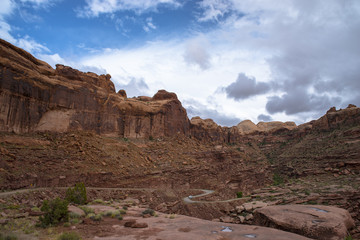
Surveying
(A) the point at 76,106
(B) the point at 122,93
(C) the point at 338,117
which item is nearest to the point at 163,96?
(B) the point at 122,93

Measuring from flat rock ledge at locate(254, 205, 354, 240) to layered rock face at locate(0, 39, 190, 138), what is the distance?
33179 mm

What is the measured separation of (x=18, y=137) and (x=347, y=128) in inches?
2527

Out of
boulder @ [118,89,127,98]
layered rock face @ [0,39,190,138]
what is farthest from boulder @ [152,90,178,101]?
boulder @ [118,89,127,98]

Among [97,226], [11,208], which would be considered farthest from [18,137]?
[97,226]

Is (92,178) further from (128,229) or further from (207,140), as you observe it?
(207,140)

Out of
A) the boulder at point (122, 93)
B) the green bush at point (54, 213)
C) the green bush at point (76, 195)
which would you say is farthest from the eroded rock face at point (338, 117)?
the green bush at point (54, 213)

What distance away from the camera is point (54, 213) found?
13633 millimetres

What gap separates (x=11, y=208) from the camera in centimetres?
1725

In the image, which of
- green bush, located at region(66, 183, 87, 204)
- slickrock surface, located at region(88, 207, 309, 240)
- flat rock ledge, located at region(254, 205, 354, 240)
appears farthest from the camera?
green bush, located at region(66, 183, 87, 204)

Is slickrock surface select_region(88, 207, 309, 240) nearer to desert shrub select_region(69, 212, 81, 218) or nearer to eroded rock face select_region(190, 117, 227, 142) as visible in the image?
desert shrub select_region(69, 212, 81, 218)

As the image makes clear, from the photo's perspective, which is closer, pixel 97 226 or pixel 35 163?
pixel 97 226

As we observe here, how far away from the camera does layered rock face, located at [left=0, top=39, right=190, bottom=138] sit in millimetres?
31438

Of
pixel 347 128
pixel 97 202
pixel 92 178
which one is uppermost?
pixel 347 128

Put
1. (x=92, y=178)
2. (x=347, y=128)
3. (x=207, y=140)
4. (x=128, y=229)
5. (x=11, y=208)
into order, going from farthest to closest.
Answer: (x=207, y=140) < (x=347, y=128) < (x=92, y=178) < (x=11, y=208) < (x=128, y=229)
